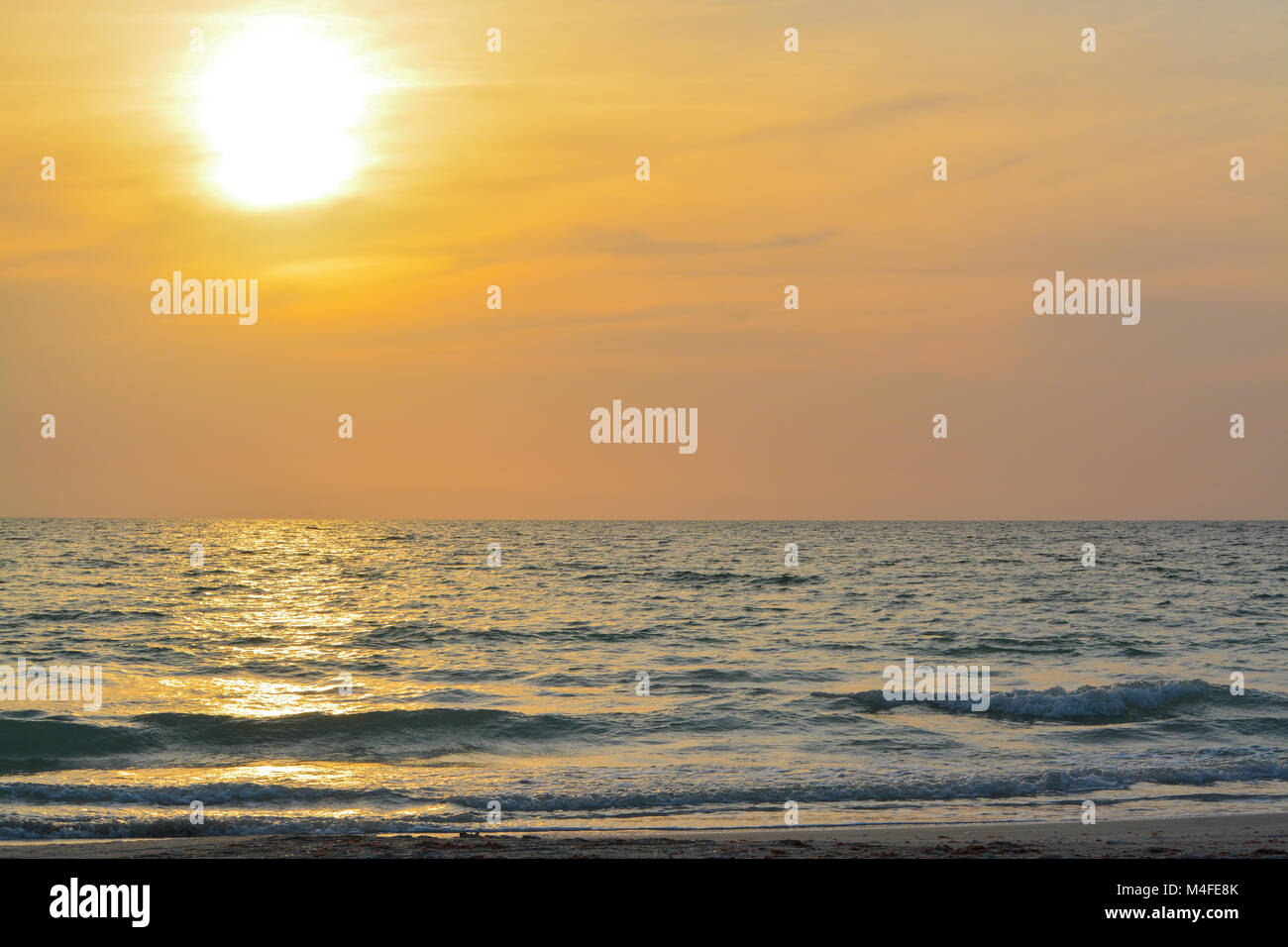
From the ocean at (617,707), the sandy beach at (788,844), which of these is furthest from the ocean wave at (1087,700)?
the sandy beach at (788,844)

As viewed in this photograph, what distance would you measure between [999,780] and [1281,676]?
51.3 ft

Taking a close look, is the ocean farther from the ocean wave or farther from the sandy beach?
the sandy beach

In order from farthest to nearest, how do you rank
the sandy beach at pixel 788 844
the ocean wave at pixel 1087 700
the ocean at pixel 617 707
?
the ocean wave at pixel 1087 700 < the ocean at pixel 617 707 < the sandy beach at pixel 788 844

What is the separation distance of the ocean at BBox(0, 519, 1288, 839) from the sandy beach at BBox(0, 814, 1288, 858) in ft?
2.90

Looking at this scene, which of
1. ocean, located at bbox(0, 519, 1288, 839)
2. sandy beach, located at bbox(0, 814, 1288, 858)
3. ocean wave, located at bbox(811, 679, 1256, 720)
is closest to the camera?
sandy beach, located at bbox(0, 814, 1288, 858)

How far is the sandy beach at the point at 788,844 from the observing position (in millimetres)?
11820

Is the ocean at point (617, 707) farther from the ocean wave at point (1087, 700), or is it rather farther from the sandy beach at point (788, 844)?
the sandy beach at point (788, 844)

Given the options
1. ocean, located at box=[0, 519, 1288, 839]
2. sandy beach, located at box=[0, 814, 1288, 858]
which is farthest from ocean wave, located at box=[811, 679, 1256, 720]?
sandy beach, located at box=[0, 814, 1288, 858]

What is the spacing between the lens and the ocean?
50.6 ft

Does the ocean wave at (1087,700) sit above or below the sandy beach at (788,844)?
below

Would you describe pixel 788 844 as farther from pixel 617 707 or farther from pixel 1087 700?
pixel 1087 700

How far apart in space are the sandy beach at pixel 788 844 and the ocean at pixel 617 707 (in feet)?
2.90
